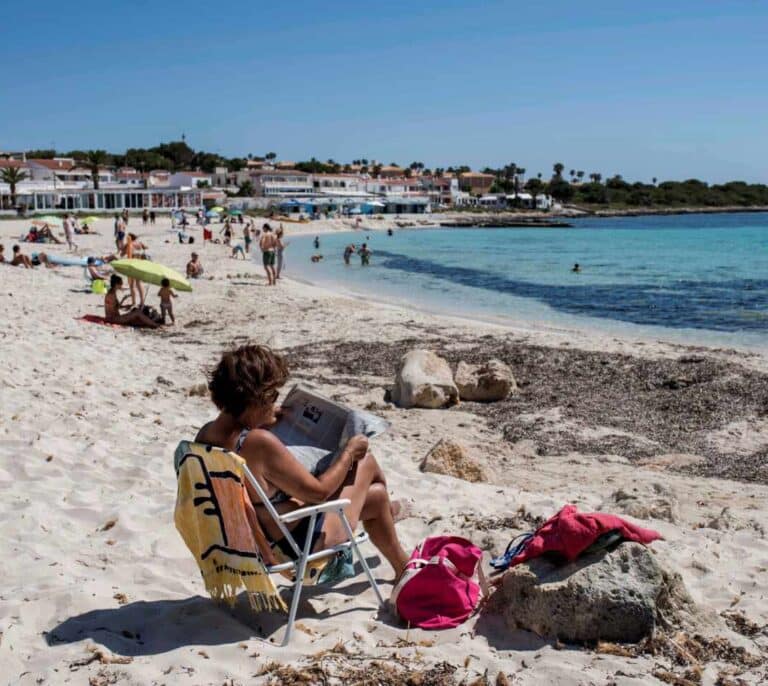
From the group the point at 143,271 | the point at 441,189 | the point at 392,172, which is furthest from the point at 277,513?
the point at 392,172

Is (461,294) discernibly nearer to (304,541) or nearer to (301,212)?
(304,541)

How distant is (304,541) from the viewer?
370 centimetres

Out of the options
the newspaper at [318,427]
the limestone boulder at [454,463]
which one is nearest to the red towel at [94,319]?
the limestone boulder at [454,463]

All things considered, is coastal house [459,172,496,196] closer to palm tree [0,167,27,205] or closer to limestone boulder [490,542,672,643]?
palm tree [0,167,27,205]

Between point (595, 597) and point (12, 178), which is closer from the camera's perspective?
point (595, 597)

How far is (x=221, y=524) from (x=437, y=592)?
3.43 feet

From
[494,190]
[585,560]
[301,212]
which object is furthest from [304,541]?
[494,190]

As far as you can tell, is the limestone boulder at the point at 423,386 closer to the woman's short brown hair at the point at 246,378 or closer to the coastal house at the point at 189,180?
the woman's short brown hair at the point at 246,378

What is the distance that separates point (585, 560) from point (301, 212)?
92.2m

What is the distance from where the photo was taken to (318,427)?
402 centimetres

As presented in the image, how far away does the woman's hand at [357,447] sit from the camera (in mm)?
3778

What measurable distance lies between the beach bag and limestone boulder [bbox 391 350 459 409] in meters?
5.05

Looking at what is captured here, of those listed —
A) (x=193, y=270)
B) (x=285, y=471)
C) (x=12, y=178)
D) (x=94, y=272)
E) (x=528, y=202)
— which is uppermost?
(x=12, y=178)

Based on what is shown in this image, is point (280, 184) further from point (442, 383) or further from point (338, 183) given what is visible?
point (442, 383)
